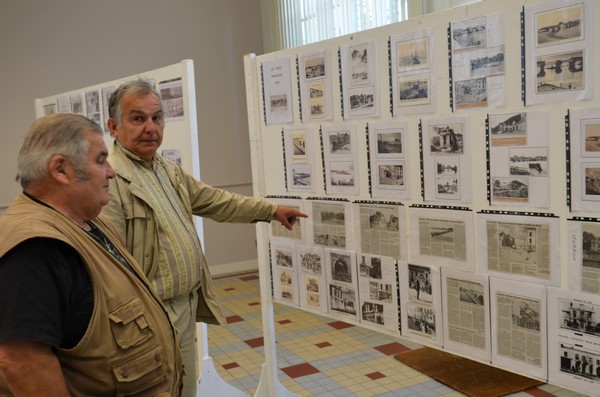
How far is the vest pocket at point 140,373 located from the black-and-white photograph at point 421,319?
1134 millimetres

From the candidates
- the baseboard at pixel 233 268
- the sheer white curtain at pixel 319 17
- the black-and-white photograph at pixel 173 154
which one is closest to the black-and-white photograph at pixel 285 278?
the black-and-white photograph at pixel 173 154

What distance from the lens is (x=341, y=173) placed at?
99.3 inches

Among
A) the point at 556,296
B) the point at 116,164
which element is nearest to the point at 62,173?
the point at 116,164

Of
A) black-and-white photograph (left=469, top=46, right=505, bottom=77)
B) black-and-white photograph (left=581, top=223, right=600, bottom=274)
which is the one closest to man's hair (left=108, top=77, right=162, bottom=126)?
black-and-white photograph (left=469, top=46, right=505, bottom=77)

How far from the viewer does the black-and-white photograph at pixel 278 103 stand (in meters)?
2.75

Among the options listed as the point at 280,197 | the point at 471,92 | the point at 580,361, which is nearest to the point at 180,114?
the point at 280,197

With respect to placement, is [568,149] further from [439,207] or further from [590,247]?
[439,207]

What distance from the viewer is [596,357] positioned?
1.80 m

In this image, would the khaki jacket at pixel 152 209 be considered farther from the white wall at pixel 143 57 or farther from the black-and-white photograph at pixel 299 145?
the white wall at pixel 143 57

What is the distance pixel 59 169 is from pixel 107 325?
1.22 ft

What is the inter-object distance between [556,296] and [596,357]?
0.21 metres

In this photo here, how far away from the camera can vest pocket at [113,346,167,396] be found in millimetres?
1380

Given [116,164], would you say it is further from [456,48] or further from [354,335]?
[354,335]

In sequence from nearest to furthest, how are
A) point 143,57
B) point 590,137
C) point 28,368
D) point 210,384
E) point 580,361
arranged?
point 28,368
point 590,137
point 580,361
point 210,384
point 143,57
